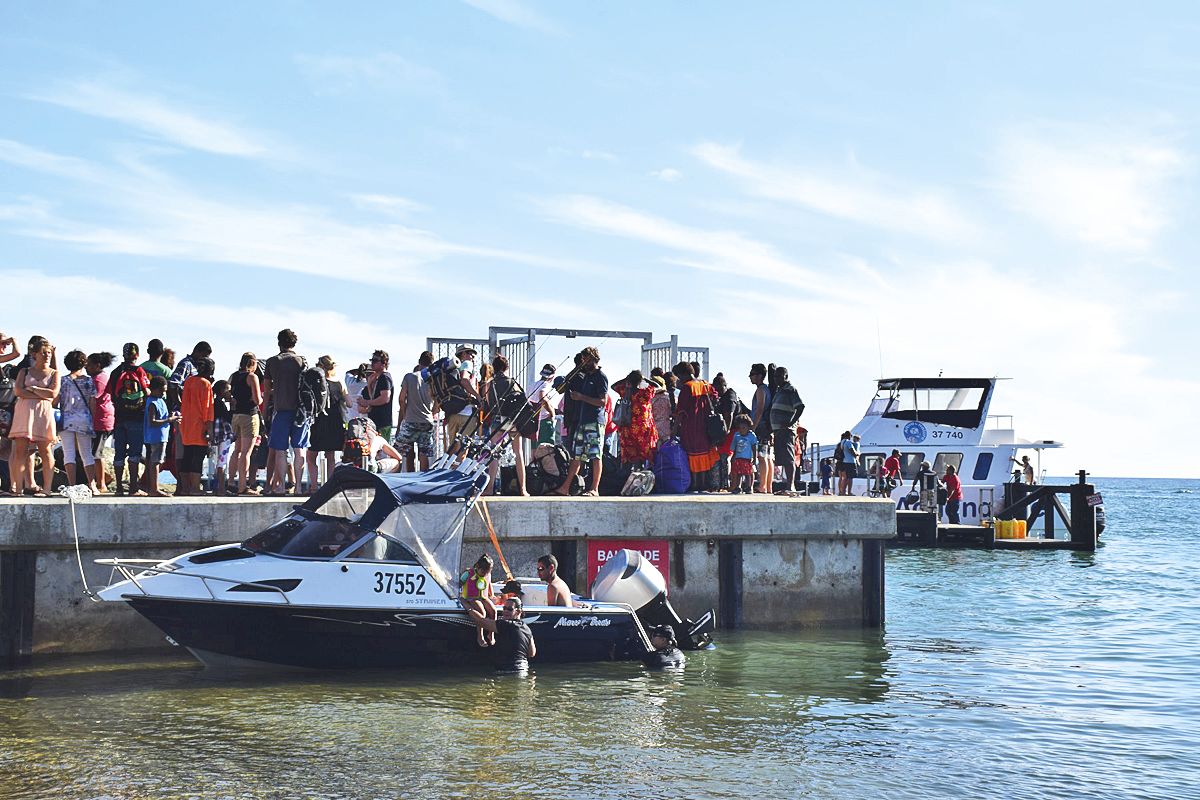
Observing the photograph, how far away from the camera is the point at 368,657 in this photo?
1328cm

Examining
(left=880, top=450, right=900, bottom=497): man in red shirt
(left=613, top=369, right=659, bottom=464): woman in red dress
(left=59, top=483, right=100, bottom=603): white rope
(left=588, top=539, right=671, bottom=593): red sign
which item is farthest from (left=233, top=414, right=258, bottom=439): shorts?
(left=880, top=450, right=900, bottom=497): man in red shirt

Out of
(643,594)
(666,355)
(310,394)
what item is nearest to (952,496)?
(666,355)

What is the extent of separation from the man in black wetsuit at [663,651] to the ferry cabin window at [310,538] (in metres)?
3.35

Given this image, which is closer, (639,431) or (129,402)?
(129,402)

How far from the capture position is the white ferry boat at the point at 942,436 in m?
40.6

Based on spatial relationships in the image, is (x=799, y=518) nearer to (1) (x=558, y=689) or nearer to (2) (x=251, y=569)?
(1) (x=558, y=689)

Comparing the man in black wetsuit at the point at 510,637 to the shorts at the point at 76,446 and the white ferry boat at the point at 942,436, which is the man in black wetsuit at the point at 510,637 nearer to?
the shorts at the point at 76,446

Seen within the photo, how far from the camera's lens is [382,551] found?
1305 cm

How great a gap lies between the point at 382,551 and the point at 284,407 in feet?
11.2

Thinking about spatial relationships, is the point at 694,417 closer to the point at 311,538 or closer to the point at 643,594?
the point at 643,594

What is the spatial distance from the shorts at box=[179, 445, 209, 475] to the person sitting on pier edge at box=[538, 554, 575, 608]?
4.66 m

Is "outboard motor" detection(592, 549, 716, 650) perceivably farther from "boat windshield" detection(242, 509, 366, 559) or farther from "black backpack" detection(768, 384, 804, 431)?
"black backpack" detection(768, 384, 804, 431)

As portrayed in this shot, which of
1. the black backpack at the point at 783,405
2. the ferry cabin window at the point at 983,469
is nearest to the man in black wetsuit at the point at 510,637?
the black backpack at the point at 783,405

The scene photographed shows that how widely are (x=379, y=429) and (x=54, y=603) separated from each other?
5.26 metres
